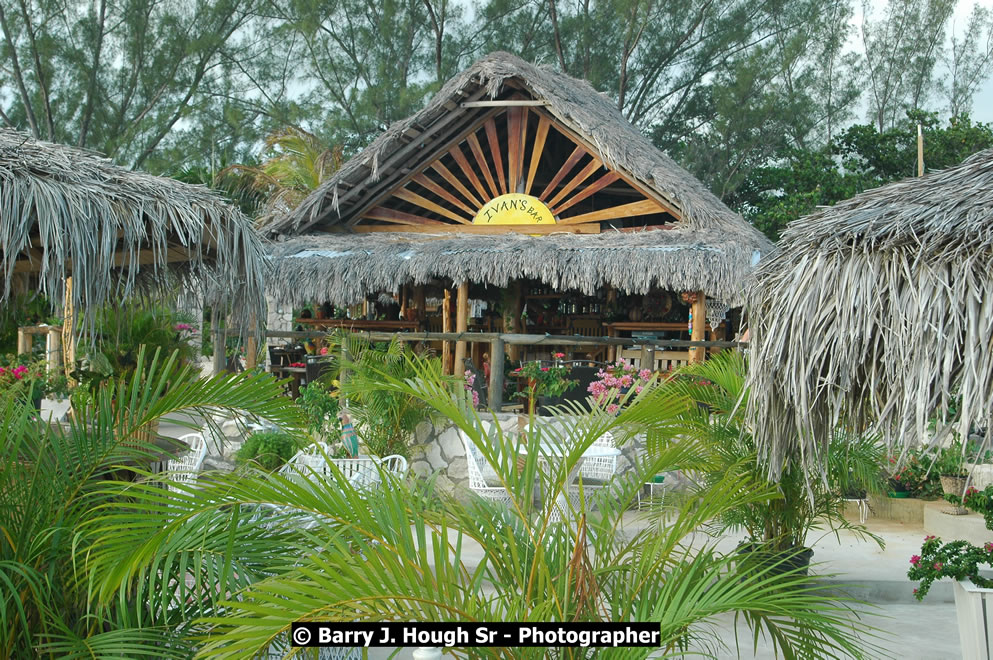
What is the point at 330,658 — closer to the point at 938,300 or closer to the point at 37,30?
the point at 938,300

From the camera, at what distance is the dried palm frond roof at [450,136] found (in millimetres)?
10852

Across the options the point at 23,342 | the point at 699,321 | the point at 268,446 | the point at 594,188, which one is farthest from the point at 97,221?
the point at 594,188

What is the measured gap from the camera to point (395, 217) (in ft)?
41.4

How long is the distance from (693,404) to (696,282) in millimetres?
5347

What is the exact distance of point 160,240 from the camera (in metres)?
4.63

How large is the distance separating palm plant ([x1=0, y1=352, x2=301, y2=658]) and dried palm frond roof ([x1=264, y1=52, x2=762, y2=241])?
8218 mm

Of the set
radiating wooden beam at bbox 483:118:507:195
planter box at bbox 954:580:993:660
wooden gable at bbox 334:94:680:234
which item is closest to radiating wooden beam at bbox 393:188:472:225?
wooden gable at bbox 334:94:680:234

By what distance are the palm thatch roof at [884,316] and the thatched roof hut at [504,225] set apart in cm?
642

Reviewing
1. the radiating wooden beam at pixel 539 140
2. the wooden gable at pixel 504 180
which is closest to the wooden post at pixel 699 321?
the wooden gable at pixel 504 180

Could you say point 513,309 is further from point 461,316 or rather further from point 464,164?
point 464,164

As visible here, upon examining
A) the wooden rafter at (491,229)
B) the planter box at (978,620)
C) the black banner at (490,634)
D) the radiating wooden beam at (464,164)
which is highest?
the radiating wooden beam at (464,164)

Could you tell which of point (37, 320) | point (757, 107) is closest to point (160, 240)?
point (37, 320)

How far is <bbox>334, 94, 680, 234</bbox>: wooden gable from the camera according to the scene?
11.6m

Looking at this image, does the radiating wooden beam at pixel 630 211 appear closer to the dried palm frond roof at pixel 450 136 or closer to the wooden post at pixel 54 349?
the dried palm frond roof at pixel 450 136
